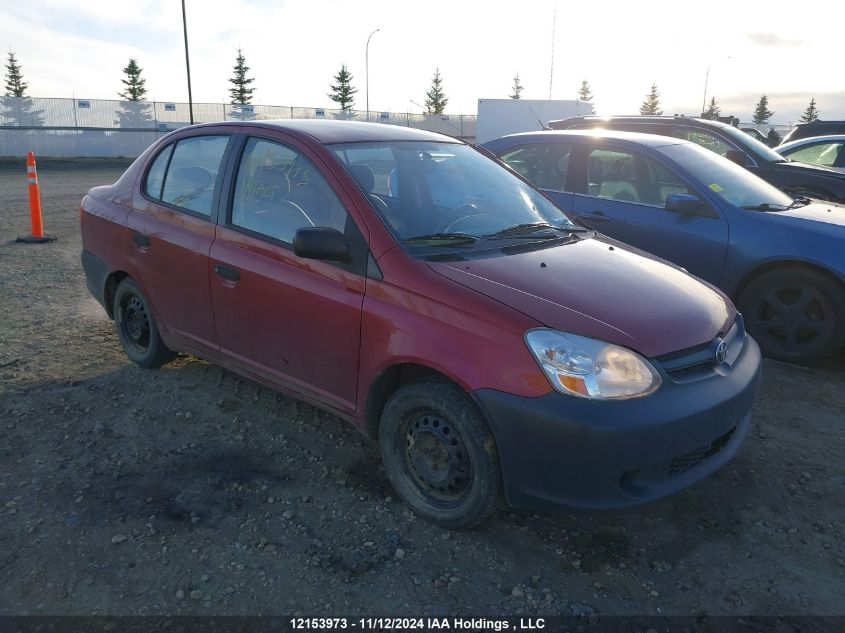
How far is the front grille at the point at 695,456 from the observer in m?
2.78

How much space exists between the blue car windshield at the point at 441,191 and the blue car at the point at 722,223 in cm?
174

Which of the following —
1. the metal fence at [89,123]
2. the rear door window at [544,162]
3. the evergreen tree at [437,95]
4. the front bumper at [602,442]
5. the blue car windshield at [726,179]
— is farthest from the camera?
the evergreen tree at [437,95]

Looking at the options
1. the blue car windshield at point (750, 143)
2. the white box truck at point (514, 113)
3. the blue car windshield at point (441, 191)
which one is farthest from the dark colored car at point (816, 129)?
the white box truck at point (514, 113)

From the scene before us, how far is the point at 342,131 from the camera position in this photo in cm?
383

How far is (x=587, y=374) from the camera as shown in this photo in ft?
8.61

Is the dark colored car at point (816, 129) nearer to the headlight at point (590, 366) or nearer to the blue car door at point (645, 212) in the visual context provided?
the blue car door at point (645, 212)

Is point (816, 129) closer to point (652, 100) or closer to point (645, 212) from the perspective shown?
point (645, 212)

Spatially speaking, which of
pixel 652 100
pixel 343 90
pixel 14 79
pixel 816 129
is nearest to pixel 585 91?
pixel 652 100

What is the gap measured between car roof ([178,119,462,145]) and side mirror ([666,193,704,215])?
2021mm

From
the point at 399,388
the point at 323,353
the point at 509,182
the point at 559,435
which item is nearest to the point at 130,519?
the point at 323,353

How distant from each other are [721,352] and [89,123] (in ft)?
119

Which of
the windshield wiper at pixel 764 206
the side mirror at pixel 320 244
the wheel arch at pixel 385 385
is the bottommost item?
the wheel arch at pixel 385 385

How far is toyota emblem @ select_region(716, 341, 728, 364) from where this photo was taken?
9.78ft

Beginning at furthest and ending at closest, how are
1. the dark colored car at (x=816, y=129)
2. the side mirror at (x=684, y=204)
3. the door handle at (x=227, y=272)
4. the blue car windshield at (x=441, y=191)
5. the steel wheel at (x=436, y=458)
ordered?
the dark colored car at (x=816, y=129)
the side mirror at (x=684, y=204)
the door handle at (x=227, y=272)
the blue car windshield at (x=441, y=191)
the steel wheel at (x=436, y=458)
